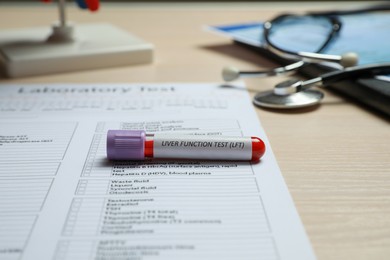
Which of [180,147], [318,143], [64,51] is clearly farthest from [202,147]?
[64,51]

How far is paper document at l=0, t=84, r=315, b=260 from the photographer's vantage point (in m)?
0.32

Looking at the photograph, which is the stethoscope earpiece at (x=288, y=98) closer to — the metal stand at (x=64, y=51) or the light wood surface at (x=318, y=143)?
the light wood surface at (x=318, y=143)

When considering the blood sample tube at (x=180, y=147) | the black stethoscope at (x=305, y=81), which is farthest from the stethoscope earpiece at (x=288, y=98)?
the blood sample tube at (x=180, y=147)

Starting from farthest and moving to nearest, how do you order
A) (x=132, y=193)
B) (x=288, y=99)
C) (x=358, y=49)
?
1. (x=358, y=49)
2. (x=288, y=99)
3. (x=132, y=193)

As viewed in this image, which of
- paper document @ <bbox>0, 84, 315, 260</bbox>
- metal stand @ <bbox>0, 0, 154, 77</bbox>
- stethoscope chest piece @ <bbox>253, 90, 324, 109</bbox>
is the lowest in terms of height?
paper document @ <bbox>0, 84, 315, 260</bbox>

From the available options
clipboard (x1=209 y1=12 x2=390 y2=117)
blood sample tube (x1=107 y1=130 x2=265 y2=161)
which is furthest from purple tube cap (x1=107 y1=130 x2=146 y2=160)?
clipboard (x1=209 y1=12 x2=390 y2=117)

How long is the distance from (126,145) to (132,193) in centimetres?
5

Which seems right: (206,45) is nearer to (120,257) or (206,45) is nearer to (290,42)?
(290,42)

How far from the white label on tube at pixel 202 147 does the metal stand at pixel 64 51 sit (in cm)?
32

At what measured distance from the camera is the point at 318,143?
489mm

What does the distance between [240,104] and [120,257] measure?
0.31 metres

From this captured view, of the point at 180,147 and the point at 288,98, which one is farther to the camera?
the point at 288,98

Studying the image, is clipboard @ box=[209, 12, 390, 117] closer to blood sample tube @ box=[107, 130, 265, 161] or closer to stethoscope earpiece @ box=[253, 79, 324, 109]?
stethoscope earpiece @ box=[253, 79, 324, 109]

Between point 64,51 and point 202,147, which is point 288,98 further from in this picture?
point 64,51
